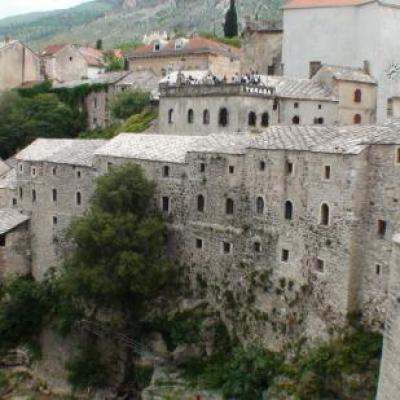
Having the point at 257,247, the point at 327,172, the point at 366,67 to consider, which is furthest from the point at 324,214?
the point at 366,67

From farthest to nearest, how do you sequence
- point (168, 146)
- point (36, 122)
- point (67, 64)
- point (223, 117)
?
1. point (67, 64)
2. point (36, 122)
3. point (223, 117)
4. point (168, 146)

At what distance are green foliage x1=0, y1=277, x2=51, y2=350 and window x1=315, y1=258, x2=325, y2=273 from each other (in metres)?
19.1

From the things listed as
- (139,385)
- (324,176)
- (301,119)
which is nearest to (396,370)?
(324,176)

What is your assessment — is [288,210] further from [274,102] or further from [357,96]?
[357,96]

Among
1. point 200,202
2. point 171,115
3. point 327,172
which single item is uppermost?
point 171,115

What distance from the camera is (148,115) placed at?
181 ft

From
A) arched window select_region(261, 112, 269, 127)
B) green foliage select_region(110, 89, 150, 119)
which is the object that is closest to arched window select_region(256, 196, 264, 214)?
arched window select_region(261, 112, 269, 127)

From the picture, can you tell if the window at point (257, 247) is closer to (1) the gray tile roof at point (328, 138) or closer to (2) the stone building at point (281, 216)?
(2) the stone building at point (281, 216)

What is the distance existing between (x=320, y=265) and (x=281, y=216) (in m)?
3.12

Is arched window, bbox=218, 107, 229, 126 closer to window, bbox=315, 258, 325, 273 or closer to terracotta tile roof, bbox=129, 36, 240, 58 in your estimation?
window, bbox=315, 258, 325, 273

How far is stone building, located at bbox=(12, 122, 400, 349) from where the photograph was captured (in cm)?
2967

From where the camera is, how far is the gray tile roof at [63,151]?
44781 millimetres

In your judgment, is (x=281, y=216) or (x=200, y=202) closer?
(x=281, y=216)

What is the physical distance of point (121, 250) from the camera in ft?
122
